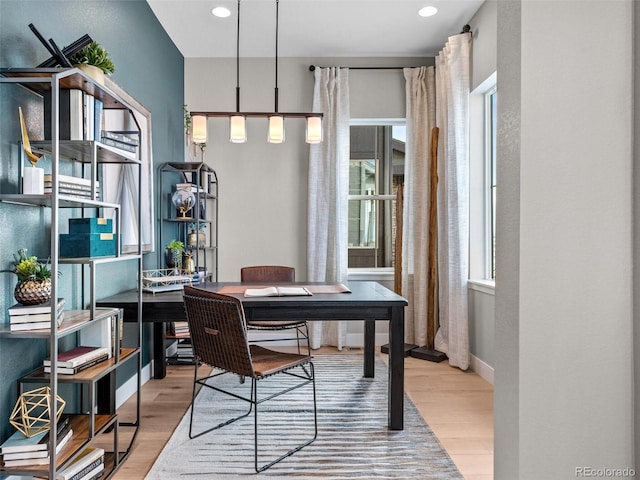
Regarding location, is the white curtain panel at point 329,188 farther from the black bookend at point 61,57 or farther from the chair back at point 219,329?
the black bookend at point 61,57

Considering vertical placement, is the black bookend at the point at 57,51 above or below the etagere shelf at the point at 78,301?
above

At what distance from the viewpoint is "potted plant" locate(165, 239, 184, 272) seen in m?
3.39

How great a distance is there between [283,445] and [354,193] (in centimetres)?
277

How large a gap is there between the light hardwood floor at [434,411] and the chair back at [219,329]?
0.54 meters

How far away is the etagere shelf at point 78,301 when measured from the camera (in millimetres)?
1562

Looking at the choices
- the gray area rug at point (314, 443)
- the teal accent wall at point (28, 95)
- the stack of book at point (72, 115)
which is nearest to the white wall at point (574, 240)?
the gray area rug at point (314, 443)

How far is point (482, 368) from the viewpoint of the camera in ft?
11.0

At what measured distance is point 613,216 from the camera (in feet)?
3.40

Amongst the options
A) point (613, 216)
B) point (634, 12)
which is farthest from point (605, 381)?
point (634, 12)

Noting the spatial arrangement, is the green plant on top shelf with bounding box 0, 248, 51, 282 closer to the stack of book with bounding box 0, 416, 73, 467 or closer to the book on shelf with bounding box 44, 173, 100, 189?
the book on shelf with bounding box 44, 173, 100, 189

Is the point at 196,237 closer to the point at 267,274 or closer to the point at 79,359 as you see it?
the point at 267,274

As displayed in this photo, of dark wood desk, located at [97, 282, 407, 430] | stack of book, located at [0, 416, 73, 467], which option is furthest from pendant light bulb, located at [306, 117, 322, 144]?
stack of book, located at [0, 416, 73, 467]

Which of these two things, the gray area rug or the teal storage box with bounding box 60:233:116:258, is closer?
the teal storage box with bounding box 60:233:116:258

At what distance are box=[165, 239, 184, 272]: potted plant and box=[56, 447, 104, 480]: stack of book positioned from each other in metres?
1.53
